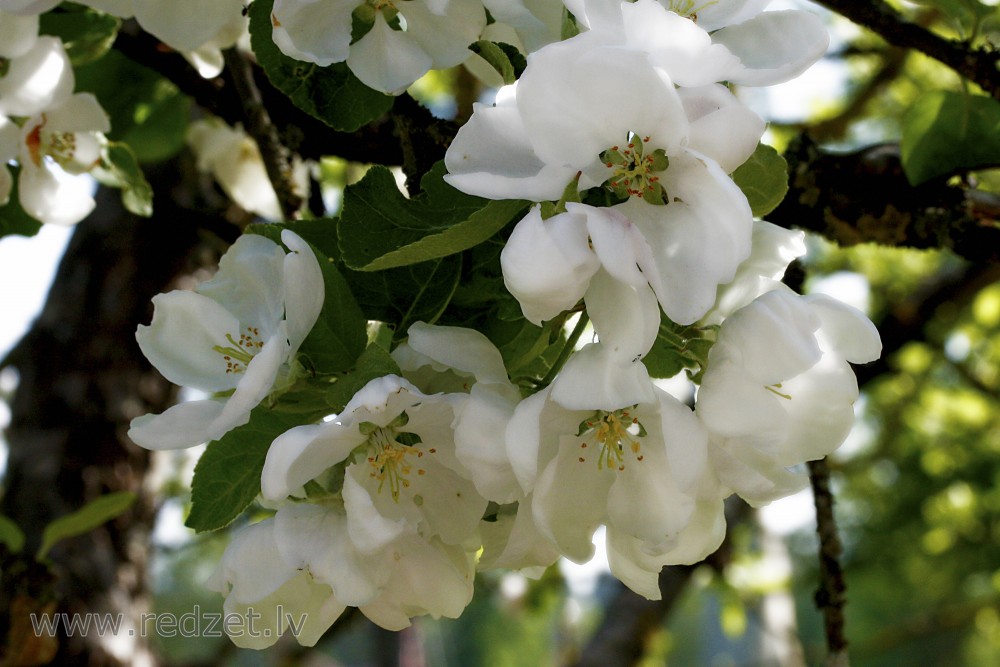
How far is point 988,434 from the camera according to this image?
4227 millimetres

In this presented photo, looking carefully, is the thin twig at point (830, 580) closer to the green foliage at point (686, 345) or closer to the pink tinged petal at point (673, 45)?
the green foliage at point (686, 345)

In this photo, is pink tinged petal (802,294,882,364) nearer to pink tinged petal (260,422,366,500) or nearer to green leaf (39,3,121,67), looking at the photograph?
pink tinged petal (260,422,366,500)

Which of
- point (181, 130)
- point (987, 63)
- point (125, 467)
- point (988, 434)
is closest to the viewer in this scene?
point (987, 63)

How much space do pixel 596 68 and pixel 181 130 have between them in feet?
3.62

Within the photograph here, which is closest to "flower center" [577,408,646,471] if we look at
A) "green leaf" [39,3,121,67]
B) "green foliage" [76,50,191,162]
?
"green leaf" [39,3,121,67]

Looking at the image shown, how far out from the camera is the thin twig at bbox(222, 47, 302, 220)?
1175 mm

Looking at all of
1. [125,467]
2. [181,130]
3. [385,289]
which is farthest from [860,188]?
[125,467]

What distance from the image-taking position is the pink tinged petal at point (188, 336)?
2.45 feet

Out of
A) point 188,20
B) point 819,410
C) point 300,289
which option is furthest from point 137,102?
Result: point 819,410

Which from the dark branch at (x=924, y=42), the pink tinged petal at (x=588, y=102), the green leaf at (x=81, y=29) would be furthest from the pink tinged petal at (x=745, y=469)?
the green leaf at (x=81, y=29)

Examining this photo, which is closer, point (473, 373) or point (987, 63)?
point (473, 373)

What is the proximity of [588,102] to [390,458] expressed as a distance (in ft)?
1.00

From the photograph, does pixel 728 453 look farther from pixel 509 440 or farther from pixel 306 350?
pixel 306 350

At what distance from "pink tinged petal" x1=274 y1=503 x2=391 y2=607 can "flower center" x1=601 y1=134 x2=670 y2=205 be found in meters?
0.32
